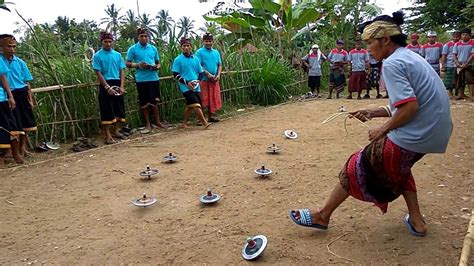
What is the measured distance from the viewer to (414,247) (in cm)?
262

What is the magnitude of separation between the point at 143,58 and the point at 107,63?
29.9 inches

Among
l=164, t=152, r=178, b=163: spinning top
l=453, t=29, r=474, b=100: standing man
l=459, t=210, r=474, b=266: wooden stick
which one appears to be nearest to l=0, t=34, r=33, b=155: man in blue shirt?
l=164, t=152, r=178, b=163: spinning top

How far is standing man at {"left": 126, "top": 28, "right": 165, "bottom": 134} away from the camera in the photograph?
6915 mm

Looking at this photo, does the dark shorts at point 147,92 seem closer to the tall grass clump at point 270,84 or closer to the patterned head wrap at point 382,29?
the tall grass clump at point 270,84

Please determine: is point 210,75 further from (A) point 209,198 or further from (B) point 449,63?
(B) point 449,63

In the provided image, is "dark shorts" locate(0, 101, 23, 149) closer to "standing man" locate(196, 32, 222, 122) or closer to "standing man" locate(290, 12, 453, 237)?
"standing man" locate(196, 32, 222, 122)

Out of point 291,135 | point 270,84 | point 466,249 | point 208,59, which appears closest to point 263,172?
point 291,135

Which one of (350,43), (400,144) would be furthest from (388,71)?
(350,43)

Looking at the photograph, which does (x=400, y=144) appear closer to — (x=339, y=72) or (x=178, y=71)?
(x=178, y=71)

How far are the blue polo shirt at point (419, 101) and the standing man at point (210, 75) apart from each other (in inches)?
212

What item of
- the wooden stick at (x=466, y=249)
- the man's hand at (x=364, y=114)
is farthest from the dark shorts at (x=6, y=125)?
the wooden stick at (x=466, y=249)

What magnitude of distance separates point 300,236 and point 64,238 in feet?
5.78

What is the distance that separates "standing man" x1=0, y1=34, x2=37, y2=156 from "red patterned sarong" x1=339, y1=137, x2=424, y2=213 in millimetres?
4557

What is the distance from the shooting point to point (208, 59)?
764 centimetres
